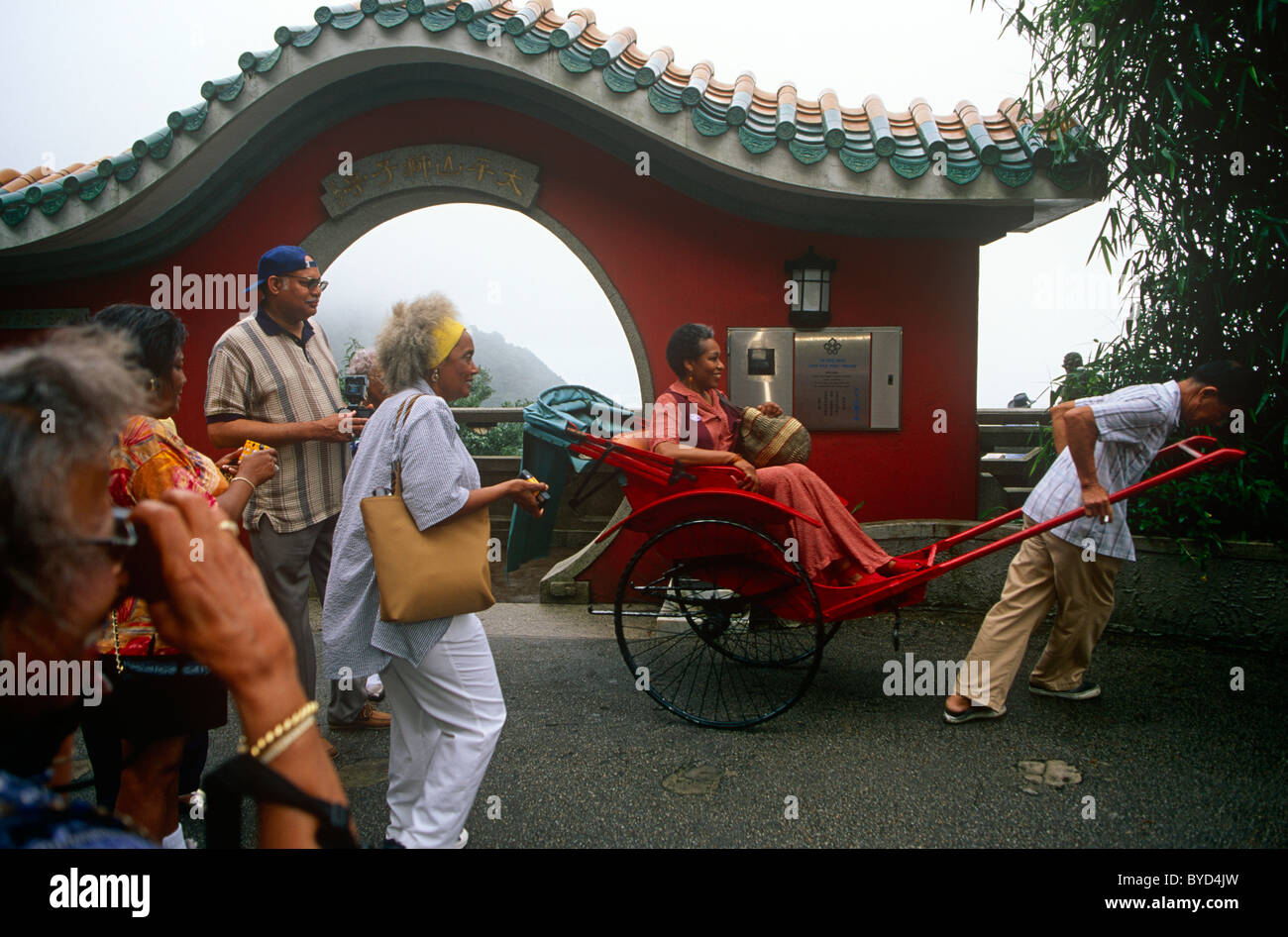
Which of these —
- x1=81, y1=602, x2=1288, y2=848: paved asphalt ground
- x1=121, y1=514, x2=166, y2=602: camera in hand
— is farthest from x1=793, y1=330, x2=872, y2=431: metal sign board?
x1=121, y1=514, x2=166, y2=602: camera in hand

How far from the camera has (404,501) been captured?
2.48 m

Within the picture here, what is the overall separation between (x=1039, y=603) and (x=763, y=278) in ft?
11.3

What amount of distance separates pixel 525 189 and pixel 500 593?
3614 mm

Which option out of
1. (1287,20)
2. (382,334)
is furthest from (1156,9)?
(382,334)

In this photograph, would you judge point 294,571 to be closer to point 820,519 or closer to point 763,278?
point 820,519

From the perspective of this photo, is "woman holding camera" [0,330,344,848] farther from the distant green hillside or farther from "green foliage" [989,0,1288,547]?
the distant green hillside

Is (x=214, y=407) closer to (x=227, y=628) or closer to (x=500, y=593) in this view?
(x=227, y=628)

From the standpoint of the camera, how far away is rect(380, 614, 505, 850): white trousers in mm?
2441

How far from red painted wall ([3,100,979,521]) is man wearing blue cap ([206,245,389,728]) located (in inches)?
130

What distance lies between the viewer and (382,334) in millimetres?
2727

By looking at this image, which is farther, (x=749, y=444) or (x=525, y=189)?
(x=525, y=189)

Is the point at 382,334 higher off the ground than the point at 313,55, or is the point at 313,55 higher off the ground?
the point at 313,55
